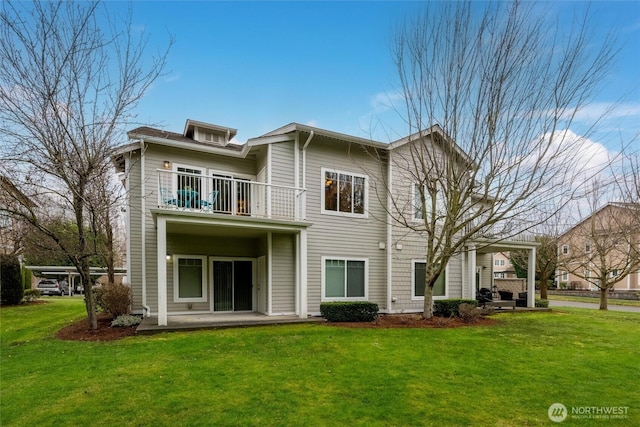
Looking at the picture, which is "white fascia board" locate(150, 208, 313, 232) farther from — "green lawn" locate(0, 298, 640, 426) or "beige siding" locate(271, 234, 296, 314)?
"green lawn" locate(0, 298, 640, 426)

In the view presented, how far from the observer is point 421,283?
14.0 meters

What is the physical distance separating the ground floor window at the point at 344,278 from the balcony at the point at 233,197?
7.14 feet

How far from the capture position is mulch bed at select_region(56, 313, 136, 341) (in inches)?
334

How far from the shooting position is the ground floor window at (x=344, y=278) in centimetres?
1234

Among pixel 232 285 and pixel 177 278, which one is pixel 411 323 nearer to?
pixel 232 285

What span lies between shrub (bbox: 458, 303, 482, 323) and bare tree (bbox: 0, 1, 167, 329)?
11.1 meters

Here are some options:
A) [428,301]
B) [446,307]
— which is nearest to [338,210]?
[428,301]

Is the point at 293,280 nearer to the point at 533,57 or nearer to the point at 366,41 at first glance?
the point at 366,41

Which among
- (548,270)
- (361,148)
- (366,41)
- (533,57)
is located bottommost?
(548,270)

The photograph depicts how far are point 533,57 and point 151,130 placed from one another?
12.6 metres

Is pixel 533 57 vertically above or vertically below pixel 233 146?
above

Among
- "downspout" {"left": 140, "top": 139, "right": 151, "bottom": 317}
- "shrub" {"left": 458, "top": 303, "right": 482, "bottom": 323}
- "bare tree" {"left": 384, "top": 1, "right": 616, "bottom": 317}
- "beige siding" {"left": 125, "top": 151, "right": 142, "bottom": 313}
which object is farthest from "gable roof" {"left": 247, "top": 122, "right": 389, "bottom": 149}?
"shrub" {"left": 458, "top": 303, "right": 482, "bottom": 323}

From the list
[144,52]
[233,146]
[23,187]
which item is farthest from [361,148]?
[23,187]

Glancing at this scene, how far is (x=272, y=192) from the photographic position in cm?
1159
